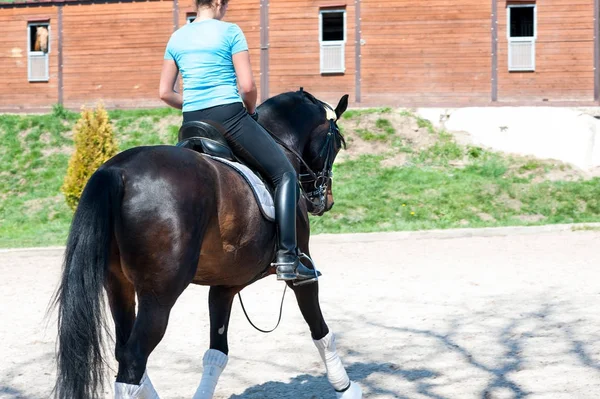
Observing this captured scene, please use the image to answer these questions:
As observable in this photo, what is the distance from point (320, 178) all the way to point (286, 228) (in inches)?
46.9

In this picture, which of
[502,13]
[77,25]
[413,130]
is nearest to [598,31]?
[502,13]

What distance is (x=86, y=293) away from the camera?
4215mm

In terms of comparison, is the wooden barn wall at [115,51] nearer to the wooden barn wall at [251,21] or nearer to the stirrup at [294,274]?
the wooden barn wall at [251,21]

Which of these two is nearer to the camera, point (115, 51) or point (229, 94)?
point (229, 94)

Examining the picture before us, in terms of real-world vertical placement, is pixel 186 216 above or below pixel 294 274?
above

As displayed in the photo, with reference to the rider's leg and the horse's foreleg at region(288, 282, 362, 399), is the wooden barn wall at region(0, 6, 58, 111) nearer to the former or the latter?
the horse's foreleg at region(288, 282, 362, 399)

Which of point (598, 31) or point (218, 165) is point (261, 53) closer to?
point (598, 31)

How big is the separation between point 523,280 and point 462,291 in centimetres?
101

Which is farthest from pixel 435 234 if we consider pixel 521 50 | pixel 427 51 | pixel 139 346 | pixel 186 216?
pixel 521 50

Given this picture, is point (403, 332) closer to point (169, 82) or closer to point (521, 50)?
point (169, 82)

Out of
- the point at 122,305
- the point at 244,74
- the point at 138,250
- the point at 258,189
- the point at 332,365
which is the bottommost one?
the point at 332,365

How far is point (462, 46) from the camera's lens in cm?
2572

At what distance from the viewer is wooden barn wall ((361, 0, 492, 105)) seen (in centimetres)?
2567

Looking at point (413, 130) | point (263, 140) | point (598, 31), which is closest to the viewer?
point (263, 140)
